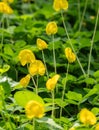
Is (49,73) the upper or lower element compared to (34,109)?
lower

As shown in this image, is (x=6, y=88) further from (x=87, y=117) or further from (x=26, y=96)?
(x=87, y=117)

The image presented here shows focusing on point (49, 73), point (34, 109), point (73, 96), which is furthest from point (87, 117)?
point (49, 73)

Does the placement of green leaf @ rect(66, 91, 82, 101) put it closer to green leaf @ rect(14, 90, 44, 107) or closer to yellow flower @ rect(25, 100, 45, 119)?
green leaf @ rect(14, 90, 44, 107)

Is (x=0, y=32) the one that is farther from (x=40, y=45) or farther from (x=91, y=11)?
(x=91, y=11)

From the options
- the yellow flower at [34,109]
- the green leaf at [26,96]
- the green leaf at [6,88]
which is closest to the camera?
the yellow flower at [34,109]

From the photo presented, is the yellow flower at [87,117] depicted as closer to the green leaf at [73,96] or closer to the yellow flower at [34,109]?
the yellow flower at [34,109]

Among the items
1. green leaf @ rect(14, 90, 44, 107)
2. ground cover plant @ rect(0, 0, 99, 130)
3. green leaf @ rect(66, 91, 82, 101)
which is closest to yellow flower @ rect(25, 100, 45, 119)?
ground cover plant @ rect(0, 0, 99, 130)

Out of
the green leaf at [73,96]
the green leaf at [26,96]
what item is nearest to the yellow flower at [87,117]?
the green leaf at [26,96]

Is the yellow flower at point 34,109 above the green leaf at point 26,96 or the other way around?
above
